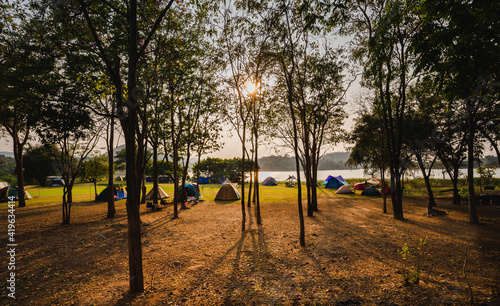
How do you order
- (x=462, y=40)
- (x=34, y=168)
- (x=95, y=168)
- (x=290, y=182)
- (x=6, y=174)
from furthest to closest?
(x=6, y=174) → (x=34, y=168) → (x=290, y=182) → (x=95, y=168) → (x=462, y=40)

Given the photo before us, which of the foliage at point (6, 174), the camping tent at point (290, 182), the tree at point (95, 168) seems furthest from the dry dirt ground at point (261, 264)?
the camping tent at point (290, 182)

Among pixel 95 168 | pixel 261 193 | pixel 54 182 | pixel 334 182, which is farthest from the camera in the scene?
pixel 54 182

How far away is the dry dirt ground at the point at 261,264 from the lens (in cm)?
505

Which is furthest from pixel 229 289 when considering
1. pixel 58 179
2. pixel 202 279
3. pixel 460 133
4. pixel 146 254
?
pixel 58 179

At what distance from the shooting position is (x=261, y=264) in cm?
707

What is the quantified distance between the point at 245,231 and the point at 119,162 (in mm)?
74346

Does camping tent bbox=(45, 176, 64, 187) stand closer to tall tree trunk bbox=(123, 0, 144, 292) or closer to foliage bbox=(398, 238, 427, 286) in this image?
tall tree trunk bbox=(123, 0, 144, 292)

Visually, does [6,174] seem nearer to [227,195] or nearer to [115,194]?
[115,194]

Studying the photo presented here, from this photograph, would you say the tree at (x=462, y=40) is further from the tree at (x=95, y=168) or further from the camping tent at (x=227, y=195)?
the tree at (x=95, y=168)

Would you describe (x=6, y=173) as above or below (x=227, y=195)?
above

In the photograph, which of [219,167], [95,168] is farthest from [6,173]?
[95,168]

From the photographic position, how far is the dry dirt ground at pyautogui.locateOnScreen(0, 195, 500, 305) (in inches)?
199

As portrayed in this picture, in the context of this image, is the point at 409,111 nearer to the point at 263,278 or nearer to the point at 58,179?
the point at 263,278

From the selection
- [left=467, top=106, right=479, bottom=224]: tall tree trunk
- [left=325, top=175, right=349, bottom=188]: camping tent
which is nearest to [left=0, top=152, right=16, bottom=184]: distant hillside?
[left=467, top=106, right=479, bottom=224]: tall tree trunk
